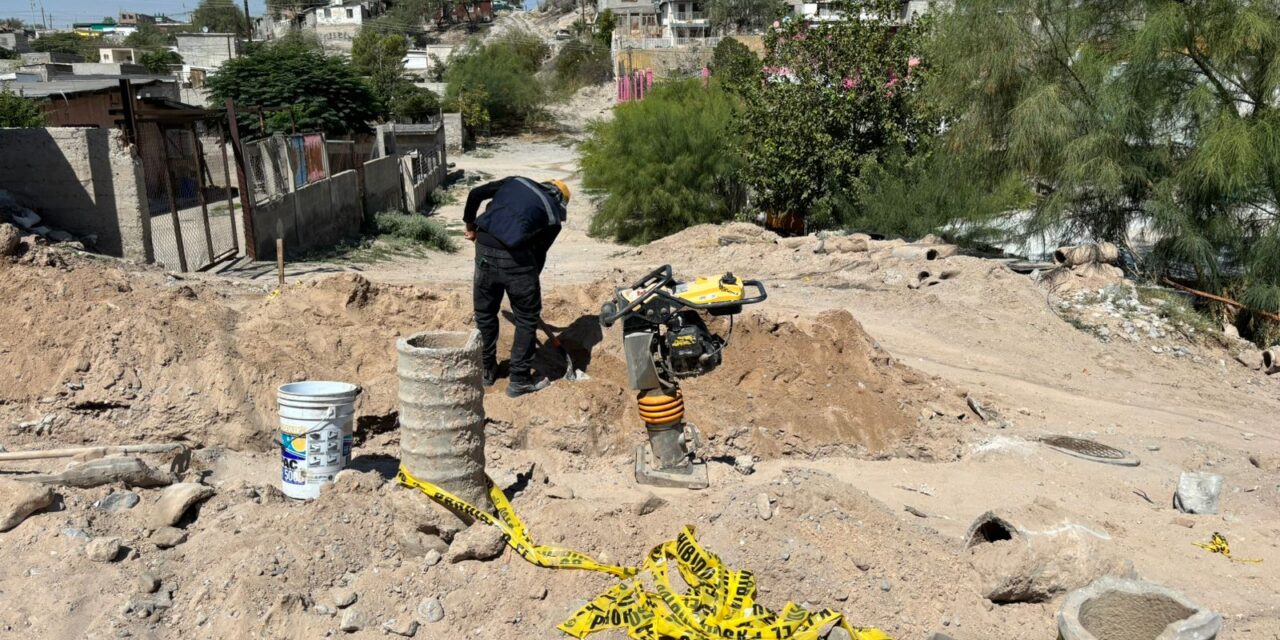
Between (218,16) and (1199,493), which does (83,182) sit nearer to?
(1199,493)

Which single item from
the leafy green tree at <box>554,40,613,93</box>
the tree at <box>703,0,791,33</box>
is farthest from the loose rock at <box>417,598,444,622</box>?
the tree at <box>703,0,791,33</box>

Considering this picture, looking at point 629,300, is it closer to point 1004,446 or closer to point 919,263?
point 1004,446

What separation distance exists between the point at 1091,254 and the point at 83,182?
1113cm

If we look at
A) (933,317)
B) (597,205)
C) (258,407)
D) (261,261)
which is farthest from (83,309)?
(597,205)

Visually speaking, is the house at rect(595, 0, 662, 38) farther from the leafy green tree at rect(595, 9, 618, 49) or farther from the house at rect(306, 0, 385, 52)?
the house at rect(306, 0, 385, 52)

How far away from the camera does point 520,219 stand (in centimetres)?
606

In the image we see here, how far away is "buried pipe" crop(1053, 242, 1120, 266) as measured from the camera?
1152 centimetres

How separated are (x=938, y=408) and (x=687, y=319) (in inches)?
110

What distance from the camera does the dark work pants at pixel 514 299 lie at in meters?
6.18

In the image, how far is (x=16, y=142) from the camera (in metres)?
9.68

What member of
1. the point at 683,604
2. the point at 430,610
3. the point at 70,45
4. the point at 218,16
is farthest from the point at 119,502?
the point at 218,16

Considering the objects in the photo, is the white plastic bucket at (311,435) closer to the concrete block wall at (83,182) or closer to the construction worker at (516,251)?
the construction worker at (516,251)

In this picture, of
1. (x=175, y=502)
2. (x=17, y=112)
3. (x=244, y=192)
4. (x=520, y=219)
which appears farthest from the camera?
(x=17, y=112)

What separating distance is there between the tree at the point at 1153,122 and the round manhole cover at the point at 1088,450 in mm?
5530
